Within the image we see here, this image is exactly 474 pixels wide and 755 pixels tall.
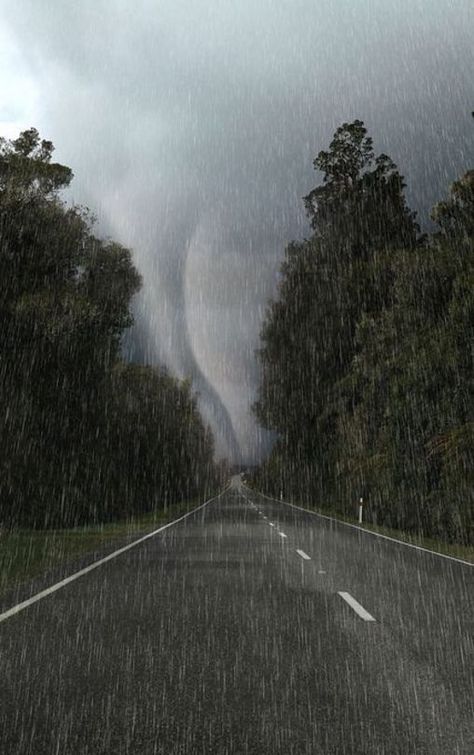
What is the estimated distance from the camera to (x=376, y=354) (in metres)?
24.8

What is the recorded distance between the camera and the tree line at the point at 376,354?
19312 mm

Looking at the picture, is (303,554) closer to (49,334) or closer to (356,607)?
(356,607)

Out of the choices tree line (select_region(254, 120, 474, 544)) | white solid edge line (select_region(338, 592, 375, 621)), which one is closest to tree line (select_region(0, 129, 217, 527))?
tree line (select_region(254, 120, 474, 544))

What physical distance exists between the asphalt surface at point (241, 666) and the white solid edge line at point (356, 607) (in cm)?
5

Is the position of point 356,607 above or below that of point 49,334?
below

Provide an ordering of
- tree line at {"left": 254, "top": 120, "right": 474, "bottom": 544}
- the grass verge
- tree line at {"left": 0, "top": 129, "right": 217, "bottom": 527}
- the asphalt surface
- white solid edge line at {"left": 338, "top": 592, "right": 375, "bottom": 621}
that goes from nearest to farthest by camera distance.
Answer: the asphalt surface, white solid edge line at {"left": 338, "top": 592, "right": 375, "bottom": 621}, the grass verge, tree line at {"left": 254, "top": 120, "right": 474, "bottom": 544}, tree line at {"left": 0, "top": 129, "right": 217, "bottom": 527}

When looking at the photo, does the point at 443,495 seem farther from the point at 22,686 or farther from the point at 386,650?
the point at 22,686

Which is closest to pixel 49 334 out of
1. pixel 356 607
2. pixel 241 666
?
pixel 356 607

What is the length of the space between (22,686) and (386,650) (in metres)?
2.85

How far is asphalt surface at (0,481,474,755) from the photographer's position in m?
3.91

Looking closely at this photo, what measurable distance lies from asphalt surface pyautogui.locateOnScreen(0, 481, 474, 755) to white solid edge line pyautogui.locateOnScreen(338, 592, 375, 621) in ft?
0.17

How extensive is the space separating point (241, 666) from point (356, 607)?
2907mm

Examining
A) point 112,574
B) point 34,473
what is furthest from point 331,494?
point 112,574

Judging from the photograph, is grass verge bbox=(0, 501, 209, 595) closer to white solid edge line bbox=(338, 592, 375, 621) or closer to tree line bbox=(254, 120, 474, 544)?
white solid edge line bbox=(338, 592, 375, 621)
